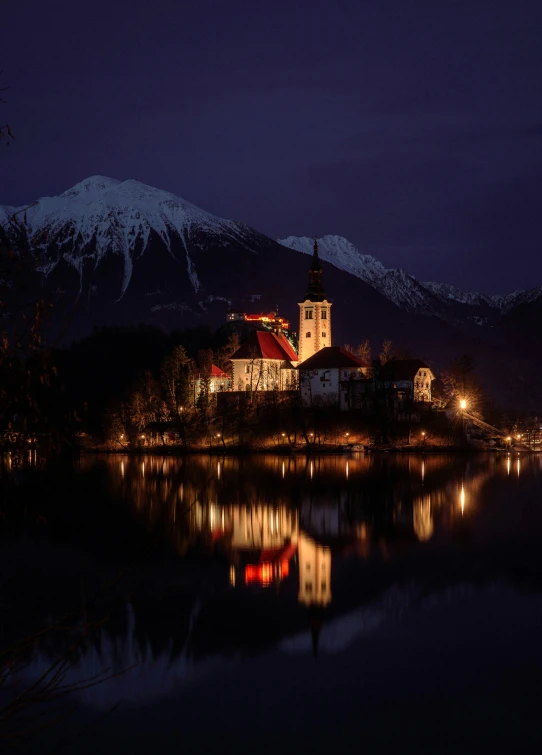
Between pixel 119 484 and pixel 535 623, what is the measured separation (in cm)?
3700

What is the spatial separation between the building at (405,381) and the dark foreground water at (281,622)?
4889 cm

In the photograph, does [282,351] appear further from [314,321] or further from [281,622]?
[281,622]

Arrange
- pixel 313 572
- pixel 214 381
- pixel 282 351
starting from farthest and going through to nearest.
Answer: pixel 282 351, pixel 214 381, pixel 313 572

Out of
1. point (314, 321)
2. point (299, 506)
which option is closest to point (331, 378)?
point (314, 321)

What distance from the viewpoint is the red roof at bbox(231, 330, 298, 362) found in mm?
106562

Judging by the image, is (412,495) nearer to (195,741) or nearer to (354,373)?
(195,741)

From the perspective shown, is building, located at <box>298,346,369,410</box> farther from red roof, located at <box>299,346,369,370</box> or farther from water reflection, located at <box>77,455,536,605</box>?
water reflection, located at <box>77,455,536,605</box>

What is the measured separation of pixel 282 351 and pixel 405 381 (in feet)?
68.1

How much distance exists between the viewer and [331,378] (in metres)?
103

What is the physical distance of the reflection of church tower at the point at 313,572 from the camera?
26.7 m

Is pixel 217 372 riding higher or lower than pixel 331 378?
higher

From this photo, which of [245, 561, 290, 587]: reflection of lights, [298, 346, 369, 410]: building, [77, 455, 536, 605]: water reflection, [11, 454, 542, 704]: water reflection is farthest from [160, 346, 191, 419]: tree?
[245, 561, 290, 587]: reflection of lights

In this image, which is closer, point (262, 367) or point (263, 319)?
point (262, 367)

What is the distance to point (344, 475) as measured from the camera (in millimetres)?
64375
